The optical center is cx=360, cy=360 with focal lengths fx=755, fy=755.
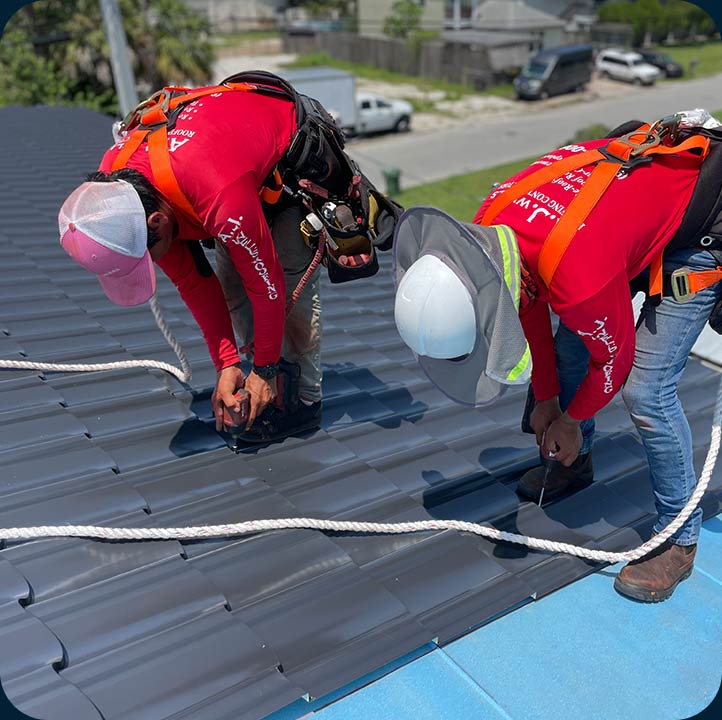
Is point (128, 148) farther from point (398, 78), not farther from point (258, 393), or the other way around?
point (398, 78)

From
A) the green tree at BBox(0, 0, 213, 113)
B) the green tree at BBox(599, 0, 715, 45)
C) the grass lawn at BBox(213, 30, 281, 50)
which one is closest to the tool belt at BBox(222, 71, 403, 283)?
the green tree at BBox(0, 0, 213, 113)

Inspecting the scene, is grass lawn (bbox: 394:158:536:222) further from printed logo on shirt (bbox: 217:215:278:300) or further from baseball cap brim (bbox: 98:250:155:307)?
baseball cap brim (bbox: 98:250:155:307)

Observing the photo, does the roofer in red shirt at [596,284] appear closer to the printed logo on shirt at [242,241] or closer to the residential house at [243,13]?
the printed logo on shirt at [242,241]

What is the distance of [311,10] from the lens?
45469 millimetres

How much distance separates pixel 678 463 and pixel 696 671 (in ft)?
2.08

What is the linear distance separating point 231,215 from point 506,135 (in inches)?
921

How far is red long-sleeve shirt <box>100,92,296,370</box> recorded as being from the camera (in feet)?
7.33

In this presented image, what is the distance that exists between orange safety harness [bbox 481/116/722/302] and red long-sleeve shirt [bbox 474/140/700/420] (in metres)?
0.02

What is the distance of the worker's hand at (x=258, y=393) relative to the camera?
2.67 meters

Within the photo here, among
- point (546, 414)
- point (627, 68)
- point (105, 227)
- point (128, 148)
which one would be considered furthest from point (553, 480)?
point (627, 68)

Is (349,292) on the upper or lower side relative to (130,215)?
lower

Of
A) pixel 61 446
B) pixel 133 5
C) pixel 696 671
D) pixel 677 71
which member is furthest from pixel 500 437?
pixel 677 71

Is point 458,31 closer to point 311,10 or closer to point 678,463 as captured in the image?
point 311,10

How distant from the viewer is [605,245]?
2.00m
